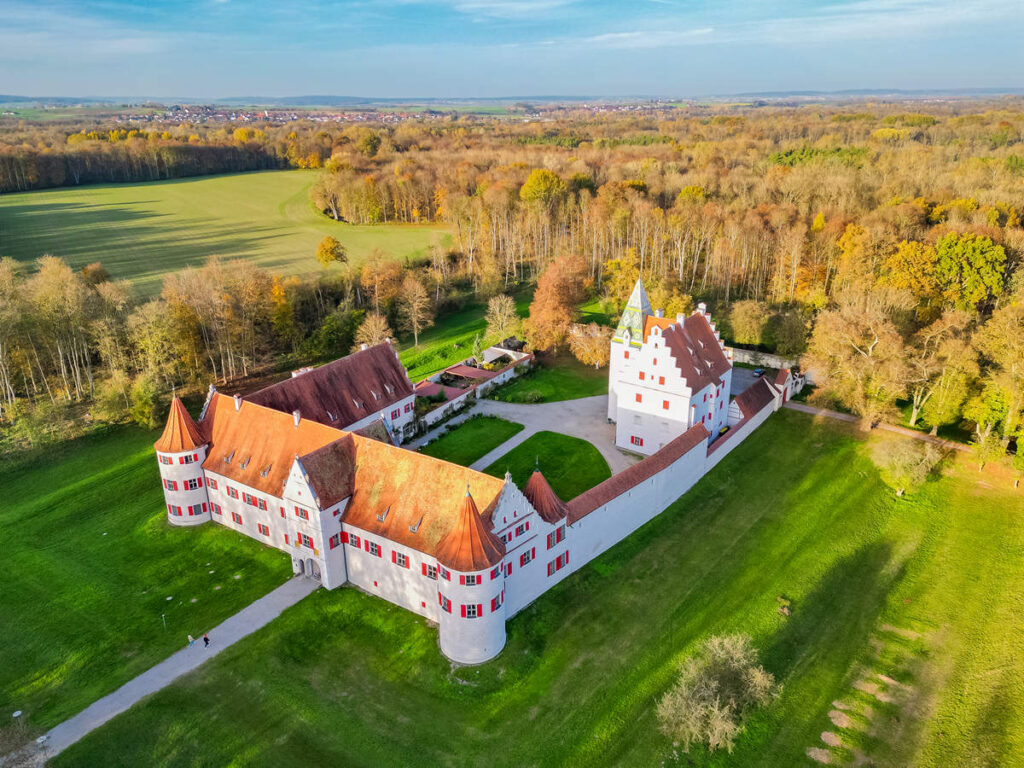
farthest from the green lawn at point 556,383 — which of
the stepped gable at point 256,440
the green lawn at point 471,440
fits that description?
the stepped gable at point 256,440

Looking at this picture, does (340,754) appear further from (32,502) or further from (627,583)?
(32,502)

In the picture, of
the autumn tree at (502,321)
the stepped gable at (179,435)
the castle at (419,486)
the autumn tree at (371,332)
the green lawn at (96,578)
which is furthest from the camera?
the autumn tree at (502,321)

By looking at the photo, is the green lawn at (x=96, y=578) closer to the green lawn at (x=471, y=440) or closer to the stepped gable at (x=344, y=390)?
the stepped gable at (x=344, y=390)

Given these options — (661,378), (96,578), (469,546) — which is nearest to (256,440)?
(96,578)

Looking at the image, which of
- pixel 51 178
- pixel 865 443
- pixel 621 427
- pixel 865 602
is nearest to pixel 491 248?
pixel 621 427

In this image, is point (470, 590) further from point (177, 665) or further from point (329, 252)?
point (329, 252)

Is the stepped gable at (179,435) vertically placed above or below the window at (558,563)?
above

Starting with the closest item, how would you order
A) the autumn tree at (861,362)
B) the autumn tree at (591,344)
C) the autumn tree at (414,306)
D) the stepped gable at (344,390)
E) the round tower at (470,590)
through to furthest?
the round tower at (470,590) < the stepped gable at (344,390) < the autumn tree at (861,362) < the autumn tree at (591,344) < the autumn tree at (414,306)

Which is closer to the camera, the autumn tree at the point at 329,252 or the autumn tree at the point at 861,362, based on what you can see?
the autumn tree at the point at 861,362
